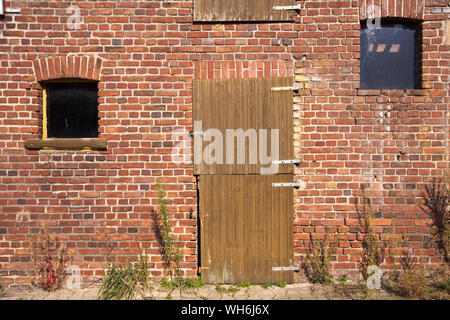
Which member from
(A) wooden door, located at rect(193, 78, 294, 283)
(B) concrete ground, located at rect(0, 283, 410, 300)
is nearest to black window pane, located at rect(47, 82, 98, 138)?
(A) wooden door, located at rect(193, 78, 294, 283)

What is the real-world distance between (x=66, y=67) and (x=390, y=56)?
4.26 metres

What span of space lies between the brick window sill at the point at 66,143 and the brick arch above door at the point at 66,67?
80 centimetres

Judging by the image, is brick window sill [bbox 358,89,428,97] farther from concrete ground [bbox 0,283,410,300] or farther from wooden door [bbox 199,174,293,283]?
concrete ground [bbox 0,283,410,300]

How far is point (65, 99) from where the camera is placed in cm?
408

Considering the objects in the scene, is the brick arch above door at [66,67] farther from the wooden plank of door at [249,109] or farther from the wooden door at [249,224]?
the wooden door at [249,224]

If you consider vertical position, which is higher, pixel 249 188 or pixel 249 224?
pixel 249 188

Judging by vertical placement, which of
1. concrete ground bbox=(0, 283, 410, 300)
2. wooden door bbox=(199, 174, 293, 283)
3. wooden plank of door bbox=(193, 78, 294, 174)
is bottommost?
concrete ground bbox=(0, 283, 410, 300)

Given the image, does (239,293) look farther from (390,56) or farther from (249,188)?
(390,56)

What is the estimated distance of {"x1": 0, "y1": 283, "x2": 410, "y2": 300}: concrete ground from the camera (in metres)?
3.59

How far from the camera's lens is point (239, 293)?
3705mm

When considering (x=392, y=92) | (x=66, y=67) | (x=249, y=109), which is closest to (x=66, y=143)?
(x=66, y=67)

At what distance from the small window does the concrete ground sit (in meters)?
2.66

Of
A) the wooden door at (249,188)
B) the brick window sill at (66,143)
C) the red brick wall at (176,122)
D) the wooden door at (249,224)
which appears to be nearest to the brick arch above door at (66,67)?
the red brick wall at (176,122)
